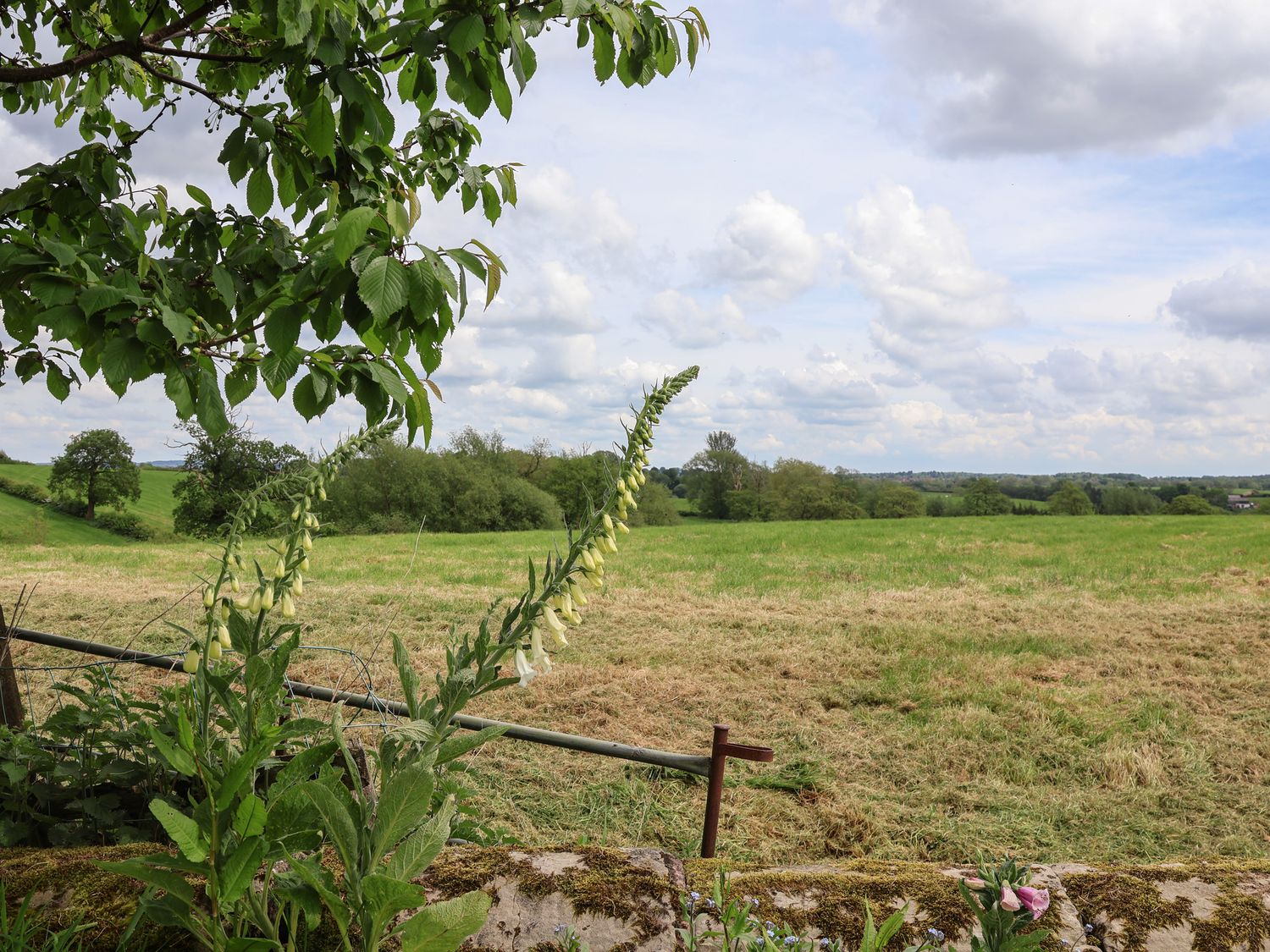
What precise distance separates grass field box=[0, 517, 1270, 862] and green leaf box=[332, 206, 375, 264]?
3308 mm

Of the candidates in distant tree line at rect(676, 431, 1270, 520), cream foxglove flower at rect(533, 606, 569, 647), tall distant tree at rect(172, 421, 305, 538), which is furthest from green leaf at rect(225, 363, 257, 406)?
distant tree line at rect(676, 431, 1270, 520)

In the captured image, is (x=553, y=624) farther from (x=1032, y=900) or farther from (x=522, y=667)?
(x=1032, y=900)

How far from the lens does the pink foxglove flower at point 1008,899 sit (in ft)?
4.24

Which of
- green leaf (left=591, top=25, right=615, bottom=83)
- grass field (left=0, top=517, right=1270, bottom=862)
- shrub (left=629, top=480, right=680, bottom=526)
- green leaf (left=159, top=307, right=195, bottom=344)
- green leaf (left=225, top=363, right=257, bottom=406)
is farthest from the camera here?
Result: shrub (left=629, top=480, right=680, bottom=526)

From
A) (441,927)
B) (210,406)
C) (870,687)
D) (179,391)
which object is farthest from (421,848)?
(870,687)

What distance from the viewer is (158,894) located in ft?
Result: 6.34

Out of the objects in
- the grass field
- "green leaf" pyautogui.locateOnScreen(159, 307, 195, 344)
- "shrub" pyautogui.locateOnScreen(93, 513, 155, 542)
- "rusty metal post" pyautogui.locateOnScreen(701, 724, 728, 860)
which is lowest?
"shrub" pyautogui.locateOnScreen(93, 513, 155, 542)

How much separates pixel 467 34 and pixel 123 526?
50.8 metres

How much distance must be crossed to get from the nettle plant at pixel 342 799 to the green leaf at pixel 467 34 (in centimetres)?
125

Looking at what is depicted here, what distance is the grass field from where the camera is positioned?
5.35m

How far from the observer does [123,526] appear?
44969mm

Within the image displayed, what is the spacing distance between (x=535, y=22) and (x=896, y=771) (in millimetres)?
5629

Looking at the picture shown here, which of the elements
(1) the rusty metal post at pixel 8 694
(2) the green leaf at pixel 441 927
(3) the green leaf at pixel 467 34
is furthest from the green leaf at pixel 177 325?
(1) the rusty metal post at pixel 8 694

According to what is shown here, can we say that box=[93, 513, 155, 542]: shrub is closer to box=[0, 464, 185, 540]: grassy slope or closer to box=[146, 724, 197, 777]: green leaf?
box=[0, 464, 185, 540]: grassy slope
